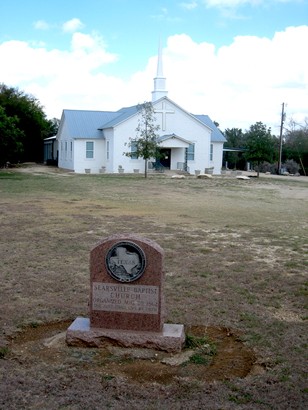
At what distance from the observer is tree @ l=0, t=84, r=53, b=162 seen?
51.8 meters

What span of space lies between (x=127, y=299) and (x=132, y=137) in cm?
3863

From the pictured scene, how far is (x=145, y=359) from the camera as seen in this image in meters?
5.18

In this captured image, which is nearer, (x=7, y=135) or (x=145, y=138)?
(x=7, y=135)

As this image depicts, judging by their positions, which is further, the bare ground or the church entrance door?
the church entrance door

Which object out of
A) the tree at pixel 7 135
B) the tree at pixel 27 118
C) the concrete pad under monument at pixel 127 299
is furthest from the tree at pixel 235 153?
the concrete pad under monument at pixel 127 299

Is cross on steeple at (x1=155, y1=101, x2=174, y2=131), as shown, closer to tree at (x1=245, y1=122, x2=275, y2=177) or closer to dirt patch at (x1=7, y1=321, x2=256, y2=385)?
tree at (x1=245, y1=122, x2=275, y2=177)

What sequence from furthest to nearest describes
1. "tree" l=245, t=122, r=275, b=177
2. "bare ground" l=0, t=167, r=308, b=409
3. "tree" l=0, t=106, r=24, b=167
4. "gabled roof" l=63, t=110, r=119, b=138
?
"gabled roof" l=63, t=110, r=119, b=138
"tree" l=245, t=122, r=275, b=177
"tree" l=0, t=106, r=24, b=167
"bare ground" l=0, t=167, r=308, b=409

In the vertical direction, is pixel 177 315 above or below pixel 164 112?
below

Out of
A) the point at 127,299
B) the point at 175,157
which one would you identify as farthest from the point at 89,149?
the point at 127,299

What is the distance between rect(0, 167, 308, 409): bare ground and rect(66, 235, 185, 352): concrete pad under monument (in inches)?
7.0

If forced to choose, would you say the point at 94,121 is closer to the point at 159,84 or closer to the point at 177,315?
the point at 159,84

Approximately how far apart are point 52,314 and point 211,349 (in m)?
2.19

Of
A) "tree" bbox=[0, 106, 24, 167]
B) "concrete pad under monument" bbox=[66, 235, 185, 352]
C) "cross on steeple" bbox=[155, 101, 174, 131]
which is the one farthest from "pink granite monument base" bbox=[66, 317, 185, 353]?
"cross on steeple" bbox=[155, 101, 174, 131]

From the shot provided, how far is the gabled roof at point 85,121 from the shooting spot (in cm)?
4538
